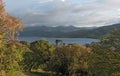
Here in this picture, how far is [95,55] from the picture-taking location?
3197 cm

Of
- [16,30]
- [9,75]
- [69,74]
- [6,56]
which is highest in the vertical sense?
[16,30]

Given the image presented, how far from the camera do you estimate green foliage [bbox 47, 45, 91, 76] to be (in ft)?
269

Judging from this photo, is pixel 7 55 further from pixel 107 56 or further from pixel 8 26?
pixel 107 56

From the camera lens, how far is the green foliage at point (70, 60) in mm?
82062

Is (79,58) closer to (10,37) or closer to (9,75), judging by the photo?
(9,75)

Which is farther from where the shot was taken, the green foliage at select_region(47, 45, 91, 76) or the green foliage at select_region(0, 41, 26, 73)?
the green foliage at select_region(47, 45, 91, 76)

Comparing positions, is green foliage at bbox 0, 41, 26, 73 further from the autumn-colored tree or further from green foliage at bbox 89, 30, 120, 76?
green foliage at bbox 89, 30, 120, 76

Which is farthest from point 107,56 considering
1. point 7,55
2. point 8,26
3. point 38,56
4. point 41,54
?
point 41,54

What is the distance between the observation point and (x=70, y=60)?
280ft

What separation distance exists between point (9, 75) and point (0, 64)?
21.4 feet

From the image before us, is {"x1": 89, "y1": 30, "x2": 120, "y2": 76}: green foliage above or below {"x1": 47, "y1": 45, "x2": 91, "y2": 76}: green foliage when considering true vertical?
above

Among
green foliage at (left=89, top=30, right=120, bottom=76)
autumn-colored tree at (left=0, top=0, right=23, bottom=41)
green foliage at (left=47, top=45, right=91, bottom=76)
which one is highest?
autumn-colored tree at (left=0, top=0, right=23, bottom=41)

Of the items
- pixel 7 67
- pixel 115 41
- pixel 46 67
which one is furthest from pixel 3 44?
pixel 46 67

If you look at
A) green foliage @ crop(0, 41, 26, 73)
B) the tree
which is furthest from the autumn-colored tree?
the tree
